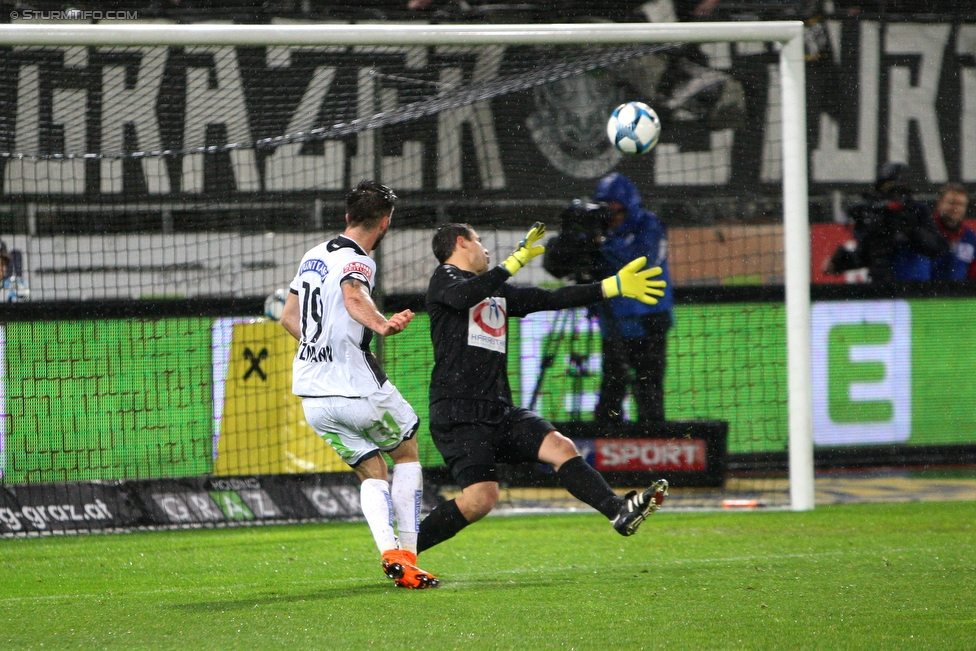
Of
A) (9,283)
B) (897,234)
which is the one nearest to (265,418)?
(9,283)

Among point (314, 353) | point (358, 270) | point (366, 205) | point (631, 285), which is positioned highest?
point (366, 205)

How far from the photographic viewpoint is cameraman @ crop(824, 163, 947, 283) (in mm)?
10305

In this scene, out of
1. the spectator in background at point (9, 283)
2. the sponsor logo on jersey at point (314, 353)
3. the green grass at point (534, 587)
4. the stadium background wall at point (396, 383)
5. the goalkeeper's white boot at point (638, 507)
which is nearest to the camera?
the green grass at point (534, 587)

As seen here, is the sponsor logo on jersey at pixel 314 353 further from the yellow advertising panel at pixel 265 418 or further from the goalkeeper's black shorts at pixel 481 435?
the yellow advertising panel at pixel 265 418

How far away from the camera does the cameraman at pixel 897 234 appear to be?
33.8 ft

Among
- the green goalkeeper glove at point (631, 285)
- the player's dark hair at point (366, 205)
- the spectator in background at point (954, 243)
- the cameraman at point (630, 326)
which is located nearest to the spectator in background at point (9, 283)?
the player's dark hair at point (366, 205)

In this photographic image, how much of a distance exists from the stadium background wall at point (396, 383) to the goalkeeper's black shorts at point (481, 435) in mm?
3031

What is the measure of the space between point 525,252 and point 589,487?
46.1 inches

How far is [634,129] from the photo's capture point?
8.16 meters

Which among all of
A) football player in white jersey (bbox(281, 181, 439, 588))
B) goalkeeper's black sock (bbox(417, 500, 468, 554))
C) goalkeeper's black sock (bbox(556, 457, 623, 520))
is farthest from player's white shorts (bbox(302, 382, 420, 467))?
goalkeeper's black sock (bbox(556, 457, 623, 520))

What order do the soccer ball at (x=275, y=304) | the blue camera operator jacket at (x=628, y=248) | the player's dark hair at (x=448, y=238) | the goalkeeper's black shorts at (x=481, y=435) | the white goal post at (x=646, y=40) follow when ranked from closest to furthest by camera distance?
the goalkeeper's black shorts at (x=481, y=435) < the player's dark hair at (x=448, y=238) < the white goal post at (x=646, y=40) < the soccer ball at (x=275, y=304) < the blue camera operator jacket at (x=628, y=248)

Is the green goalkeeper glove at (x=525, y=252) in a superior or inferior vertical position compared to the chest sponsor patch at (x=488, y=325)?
superior

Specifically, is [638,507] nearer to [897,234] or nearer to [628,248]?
[628,248]

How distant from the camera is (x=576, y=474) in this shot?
5527mm
